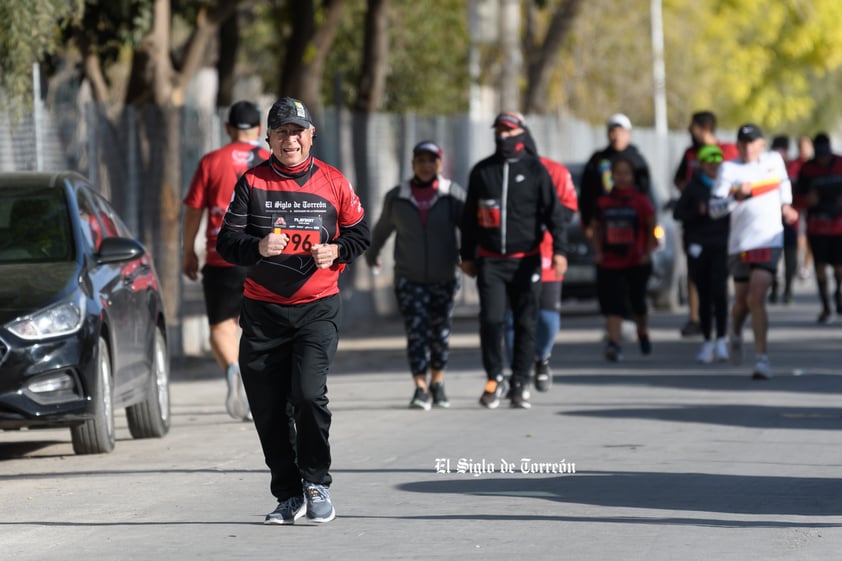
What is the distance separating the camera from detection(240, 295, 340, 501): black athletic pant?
330 inches

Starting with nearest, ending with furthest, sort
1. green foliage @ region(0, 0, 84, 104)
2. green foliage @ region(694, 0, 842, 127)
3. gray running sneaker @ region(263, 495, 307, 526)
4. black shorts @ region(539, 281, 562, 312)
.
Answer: gray running sneaker @ region(263, 495, 307, 526)
black shorts @ region(539, 281, 562, 312)
green foliage @ region(0, 0, 84, 104)
green foliage @ region(694, 0, 842, 127)

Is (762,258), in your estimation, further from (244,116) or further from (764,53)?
(764,53)

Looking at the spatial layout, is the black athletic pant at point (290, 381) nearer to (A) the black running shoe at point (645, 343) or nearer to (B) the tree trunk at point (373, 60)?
(A) the black running shoe at point (645, 343)

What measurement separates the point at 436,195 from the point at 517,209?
60cm

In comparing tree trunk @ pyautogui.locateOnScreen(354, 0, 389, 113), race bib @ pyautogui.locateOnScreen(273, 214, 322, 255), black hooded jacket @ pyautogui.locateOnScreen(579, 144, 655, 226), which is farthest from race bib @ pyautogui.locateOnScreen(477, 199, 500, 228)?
tree trunk @ pyautogui.locateOnScreen(354, 0, 389, 113)

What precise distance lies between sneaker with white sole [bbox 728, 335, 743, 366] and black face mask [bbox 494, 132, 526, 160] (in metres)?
3.45

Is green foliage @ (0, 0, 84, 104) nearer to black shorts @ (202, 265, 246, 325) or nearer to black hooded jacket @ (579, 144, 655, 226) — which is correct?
black shorts @ (202, 265, 246, 325)

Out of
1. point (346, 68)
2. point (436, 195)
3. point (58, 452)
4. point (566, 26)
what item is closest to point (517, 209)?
point (436, 195)

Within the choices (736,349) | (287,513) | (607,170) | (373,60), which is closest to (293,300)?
(287,513)

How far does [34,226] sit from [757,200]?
19.5 feet

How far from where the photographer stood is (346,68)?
37625 mm

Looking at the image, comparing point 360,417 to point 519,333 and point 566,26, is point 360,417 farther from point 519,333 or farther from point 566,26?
point 566,26

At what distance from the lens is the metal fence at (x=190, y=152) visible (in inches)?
659

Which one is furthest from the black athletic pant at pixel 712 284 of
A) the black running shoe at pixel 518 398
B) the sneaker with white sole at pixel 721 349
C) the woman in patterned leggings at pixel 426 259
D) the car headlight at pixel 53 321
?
the car headlight at pixel 53 321
